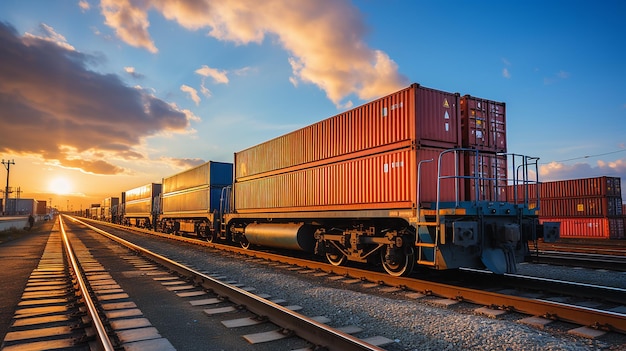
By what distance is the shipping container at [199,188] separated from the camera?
20.3m

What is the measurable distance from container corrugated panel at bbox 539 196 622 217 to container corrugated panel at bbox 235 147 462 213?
70.6 ft

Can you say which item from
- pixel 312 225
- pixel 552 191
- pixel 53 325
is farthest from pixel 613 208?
pixel 53 325

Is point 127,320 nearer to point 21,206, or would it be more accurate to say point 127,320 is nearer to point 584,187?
point 584,187

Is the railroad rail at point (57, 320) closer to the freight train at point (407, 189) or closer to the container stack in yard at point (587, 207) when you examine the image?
the freight train at point (407, 189)

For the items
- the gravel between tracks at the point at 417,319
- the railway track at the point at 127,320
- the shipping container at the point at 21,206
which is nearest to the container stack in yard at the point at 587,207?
the gravel between tracks at the point at 417,319

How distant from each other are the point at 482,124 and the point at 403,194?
9.29 ft

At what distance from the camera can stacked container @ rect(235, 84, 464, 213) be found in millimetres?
8766

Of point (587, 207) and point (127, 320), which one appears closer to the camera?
point (127, 320)

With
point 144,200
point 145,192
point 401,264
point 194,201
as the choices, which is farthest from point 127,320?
point 144,200

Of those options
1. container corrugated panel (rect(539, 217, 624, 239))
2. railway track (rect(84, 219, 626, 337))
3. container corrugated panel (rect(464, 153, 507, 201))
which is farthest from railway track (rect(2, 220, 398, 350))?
container corrugated panel (rect(539, 217, 624, 239))

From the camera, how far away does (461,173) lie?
372 inches

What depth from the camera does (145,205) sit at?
120ft

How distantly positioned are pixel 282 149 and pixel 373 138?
15.9 ft

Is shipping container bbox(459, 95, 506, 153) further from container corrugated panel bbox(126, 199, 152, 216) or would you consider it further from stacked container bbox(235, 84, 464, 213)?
container corrugated panel bbox(126, 199, 152, 216)
